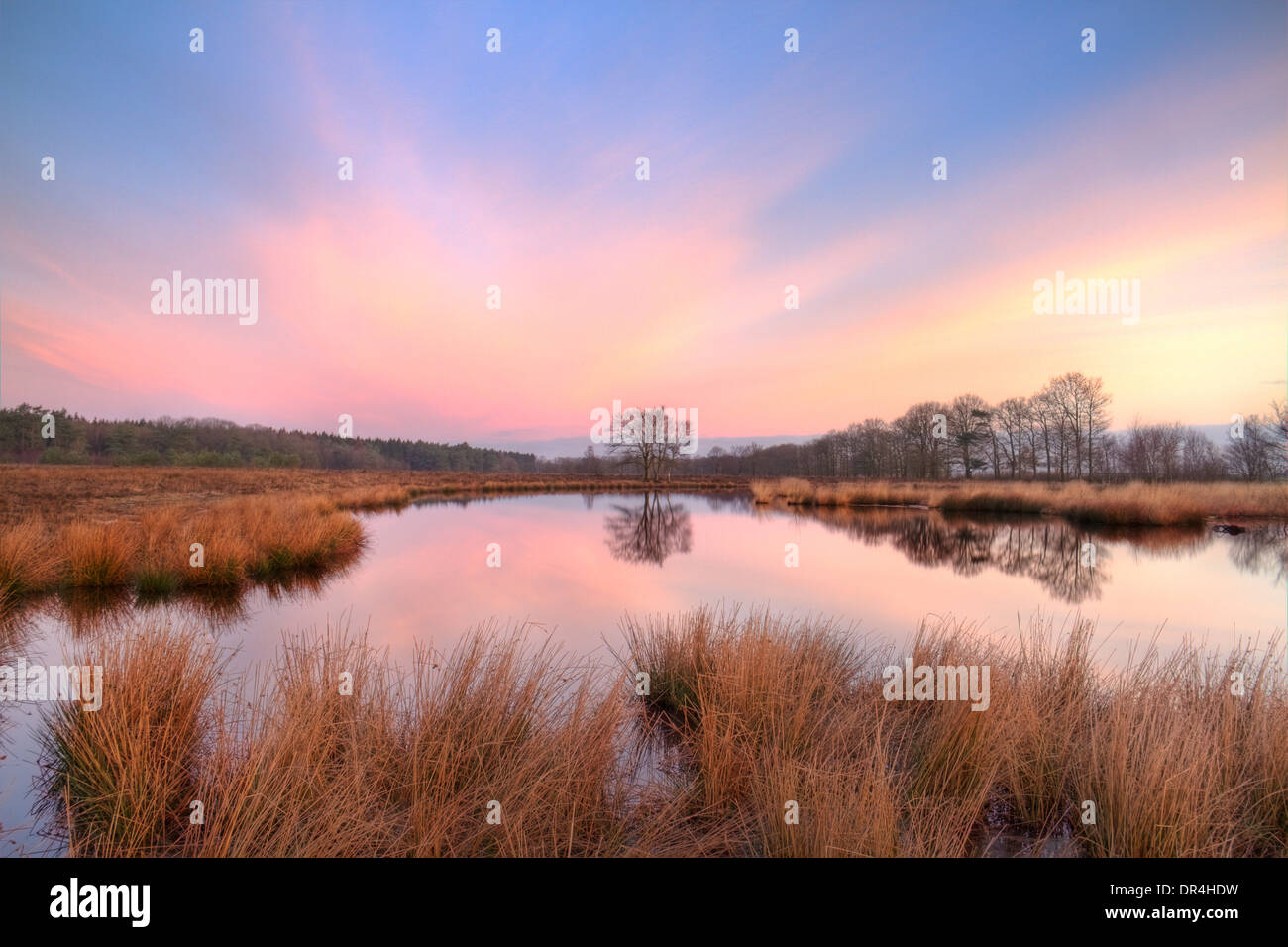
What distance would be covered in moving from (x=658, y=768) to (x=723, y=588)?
587 centimetres

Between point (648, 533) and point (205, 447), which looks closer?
point (648, 533)

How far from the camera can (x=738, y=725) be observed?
11.0 ft

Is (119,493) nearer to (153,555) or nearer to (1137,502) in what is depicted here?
(153,555)

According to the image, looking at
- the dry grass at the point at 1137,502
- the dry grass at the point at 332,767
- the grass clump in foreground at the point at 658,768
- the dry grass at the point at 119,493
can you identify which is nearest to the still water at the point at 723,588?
the dry grass at the point at 332,767

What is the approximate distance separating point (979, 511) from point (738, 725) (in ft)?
77.6

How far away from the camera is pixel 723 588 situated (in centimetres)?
900

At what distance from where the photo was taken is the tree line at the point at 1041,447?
24.1m

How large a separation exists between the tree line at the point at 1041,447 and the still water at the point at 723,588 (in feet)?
42.6

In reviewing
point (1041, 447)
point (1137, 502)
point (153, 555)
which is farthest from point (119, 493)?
point (1041, 447)

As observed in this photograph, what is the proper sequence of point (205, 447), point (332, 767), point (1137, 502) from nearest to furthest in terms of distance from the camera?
point (332, 767)
point (1137, 502)
point (205, 447)

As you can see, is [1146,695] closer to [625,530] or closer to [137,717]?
[137,717]

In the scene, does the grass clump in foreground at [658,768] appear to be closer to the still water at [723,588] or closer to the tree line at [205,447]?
the still water at [723,588]

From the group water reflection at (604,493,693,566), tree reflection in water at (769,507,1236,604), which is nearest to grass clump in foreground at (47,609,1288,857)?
tree reflection in water at (769,507,1236,604)
